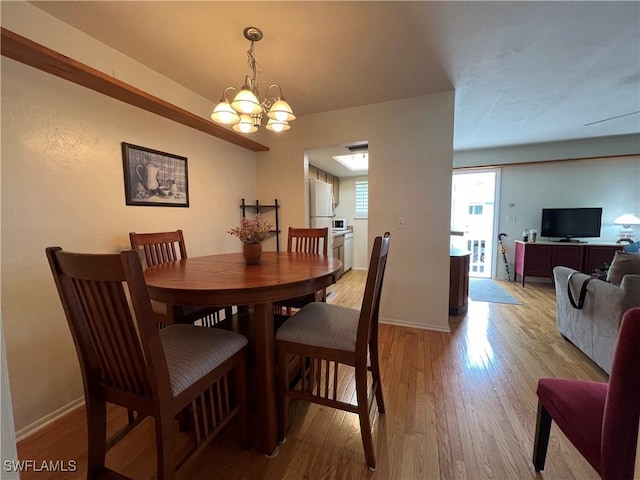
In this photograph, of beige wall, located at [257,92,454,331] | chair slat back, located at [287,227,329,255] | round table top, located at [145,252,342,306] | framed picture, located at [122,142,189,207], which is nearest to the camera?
round table top, located at [145,252,342,306]

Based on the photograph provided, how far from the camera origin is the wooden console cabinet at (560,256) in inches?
145

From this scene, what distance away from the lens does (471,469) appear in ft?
3.77

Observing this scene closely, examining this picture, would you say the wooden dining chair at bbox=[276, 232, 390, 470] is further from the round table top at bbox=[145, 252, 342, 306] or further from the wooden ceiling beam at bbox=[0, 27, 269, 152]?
the wooden ceiling beam at bbox=[0, 27, 269, 152]

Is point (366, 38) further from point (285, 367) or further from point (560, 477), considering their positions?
point (560, 477)

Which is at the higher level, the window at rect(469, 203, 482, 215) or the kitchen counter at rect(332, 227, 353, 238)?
the window at rect(469, 203, 482, 215)

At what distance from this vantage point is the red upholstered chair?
2.23ft

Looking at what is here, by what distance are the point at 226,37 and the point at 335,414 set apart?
2.48m

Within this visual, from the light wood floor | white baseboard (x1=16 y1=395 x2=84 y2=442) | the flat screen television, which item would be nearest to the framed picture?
white baseboard (x1=16 y1=395 x2=84 y2=442)

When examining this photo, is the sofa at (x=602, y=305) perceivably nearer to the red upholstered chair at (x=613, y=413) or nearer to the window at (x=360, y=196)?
the red upholstered chair at (x=613, y=413)

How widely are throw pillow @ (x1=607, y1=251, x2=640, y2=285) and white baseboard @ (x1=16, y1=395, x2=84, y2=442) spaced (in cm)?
367

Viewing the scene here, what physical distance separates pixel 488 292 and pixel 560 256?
4.15 feet

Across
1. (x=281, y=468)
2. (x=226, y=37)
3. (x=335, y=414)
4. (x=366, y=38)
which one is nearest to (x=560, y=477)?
(x=335, y=414)

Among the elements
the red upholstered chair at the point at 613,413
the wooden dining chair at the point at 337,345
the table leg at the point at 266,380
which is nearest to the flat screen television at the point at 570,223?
the red upholstered chair at the point at 613,413

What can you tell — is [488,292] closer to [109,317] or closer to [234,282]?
[234,282]
